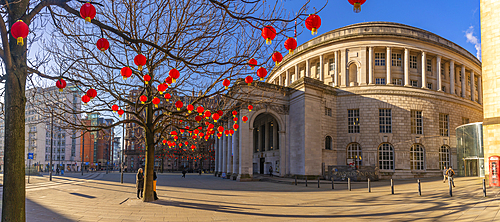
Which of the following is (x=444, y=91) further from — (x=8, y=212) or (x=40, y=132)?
(x=40, y=132)

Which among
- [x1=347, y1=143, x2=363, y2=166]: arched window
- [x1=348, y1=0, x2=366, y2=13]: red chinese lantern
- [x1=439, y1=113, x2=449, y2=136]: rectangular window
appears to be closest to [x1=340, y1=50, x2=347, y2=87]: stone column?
[x1=347, y1=143, x2=363, y2=166]: arched window

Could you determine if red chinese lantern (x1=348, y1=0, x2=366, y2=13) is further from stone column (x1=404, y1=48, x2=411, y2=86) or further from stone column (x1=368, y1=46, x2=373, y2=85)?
stone column (x1=404, y1=48, x2=411, y2=86)

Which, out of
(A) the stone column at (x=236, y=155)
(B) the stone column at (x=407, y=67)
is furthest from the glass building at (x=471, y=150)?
(A) the stone column at (x=236, y=155)

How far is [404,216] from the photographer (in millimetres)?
11406

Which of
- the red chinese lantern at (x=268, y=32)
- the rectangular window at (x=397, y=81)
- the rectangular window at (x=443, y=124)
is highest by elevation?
the rectangular window at (x=397, y=81)

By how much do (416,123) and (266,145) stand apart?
20.3 meters

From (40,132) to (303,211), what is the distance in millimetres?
96283

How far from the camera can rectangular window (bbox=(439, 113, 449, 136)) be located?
129 feet

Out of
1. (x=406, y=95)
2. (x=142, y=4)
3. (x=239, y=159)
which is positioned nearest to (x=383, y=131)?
(x=406, y=95)

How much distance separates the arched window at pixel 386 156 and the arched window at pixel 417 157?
2608 millimetres

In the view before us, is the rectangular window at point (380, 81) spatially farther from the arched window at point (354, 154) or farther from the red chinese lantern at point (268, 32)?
the red chinese lantern at point (268, 32)

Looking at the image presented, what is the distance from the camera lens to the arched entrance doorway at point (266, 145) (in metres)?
41.7

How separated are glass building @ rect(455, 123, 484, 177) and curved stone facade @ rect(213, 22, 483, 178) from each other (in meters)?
4.49

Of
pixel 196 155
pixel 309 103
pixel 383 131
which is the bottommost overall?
pixel 196 155
